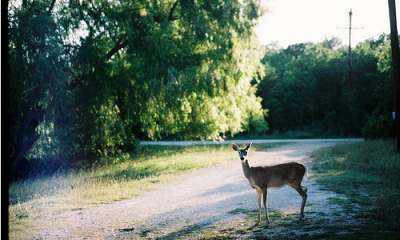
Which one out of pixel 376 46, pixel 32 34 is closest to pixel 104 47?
pixel 32 34

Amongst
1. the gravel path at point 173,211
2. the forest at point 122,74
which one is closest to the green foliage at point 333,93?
the forest at point 122,74

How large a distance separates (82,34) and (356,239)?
10.1m

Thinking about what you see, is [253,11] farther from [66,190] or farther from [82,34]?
[66,190]

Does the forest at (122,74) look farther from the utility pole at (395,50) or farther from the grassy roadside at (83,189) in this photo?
the utility pole at (395,50)

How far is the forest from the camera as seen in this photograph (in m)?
9.88

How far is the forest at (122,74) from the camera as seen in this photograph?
9.88 m

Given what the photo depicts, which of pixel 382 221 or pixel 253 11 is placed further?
pixel 253 11

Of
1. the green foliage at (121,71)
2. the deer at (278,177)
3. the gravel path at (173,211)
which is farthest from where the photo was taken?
the green foliage at (121,71)

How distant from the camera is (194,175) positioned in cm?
1219

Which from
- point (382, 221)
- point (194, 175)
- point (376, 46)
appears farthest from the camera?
point (376, 46)

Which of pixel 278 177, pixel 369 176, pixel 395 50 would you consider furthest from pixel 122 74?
pixel 395 50

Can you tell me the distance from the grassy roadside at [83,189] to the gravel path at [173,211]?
19.0 inches

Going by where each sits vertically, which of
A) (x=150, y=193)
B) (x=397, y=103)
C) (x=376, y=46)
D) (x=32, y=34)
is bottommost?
(x=150, y=193)

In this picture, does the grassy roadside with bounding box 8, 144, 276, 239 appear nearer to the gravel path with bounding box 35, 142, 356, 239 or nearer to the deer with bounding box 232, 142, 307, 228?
the gravel path with bounding box 35, 142, 356, 239
